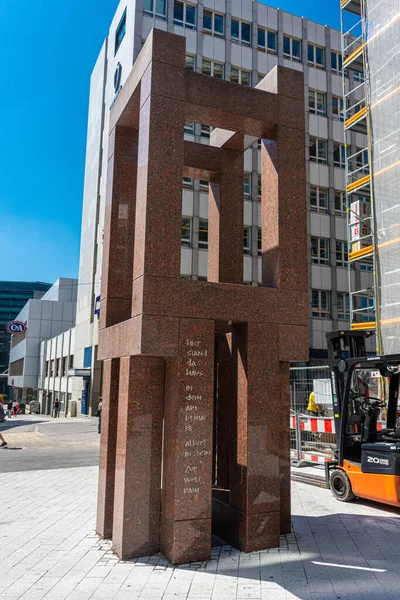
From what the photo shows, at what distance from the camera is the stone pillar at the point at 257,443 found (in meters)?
6.15

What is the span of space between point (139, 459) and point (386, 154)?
16.3m

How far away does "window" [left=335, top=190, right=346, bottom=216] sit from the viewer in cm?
3413

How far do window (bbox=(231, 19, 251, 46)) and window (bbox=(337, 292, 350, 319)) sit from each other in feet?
58.2

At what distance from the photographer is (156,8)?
31.1 m

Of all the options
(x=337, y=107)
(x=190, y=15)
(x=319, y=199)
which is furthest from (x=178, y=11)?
(x=319, y=199)

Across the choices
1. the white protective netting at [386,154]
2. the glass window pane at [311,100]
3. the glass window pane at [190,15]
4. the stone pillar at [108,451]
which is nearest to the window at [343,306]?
the glass window pane at [311,100]

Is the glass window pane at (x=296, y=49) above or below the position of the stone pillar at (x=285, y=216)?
above

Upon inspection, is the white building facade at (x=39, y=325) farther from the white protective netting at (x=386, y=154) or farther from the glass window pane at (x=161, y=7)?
the white protective netting at (x=386, y=154)

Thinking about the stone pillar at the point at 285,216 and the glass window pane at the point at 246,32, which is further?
the glass window pane at the point at 246,32

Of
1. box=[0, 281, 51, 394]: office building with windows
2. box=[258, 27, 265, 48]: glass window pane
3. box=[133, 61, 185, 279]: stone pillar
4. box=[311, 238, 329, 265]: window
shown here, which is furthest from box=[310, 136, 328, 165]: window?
box=[0, 281, 51, 394]: office building with windows

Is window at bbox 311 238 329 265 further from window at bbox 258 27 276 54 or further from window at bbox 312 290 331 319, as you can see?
window at bbox 258 27 276 54

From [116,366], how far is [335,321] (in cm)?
2768

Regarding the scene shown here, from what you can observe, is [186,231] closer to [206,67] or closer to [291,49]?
[206,67]

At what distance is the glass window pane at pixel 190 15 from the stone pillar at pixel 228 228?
2845 cm
